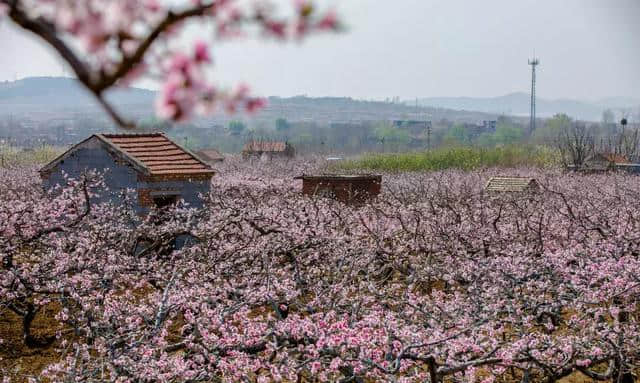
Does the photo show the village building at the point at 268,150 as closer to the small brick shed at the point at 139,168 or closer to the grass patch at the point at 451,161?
the grass patch at the point at 451,161

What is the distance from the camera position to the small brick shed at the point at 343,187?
1019 inches

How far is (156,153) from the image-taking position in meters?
19.8

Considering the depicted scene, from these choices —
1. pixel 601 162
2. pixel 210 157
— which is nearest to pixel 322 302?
pixel 601 162

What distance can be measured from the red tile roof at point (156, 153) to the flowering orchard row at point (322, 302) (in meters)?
1.45

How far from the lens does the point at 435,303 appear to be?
34.7ft

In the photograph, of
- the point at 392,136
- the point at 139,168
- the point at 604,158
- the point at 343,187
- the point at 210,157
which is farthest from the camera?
the point at 392,136

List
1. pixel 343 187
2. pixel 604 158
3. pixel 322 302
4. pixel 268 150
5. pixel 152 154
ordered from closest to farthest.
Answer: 1. pixel 322 302
2. pixel 152 154
3. pixel 343 187
4. pixel 604 158
5. pixel 268 150

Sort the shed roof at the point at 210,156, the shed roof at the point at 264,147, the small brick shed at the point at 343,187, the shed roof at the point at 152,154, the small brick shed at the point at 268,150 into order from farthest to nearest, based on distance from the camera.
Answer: the shed roof at the point at 264,147 < the small brick shed at the point at 268,150 < the shed roof at the point at 210,156 < the small brick shed at the point at 343,187 < the shed roof at the point at 152,154

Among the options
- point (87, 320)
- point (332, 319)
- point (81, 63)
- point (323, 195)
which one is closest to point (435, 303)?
point (332, 319)

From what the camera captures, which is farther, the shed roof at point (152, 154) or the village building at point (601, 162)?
the village building at point (601, 162)

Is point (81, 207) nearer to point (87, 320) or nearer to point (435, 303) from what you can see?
point (87, 320)

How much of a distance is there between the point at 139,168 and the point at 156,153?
55.2 inches

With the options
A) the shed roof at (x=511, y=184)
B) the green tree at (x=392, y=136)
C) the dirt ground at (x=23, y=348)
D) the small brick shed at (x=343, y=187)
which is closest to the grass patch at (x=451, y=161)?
the shed roof at (x=511, y=184)

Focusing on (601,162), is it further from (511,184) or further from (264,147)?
(264,147)
